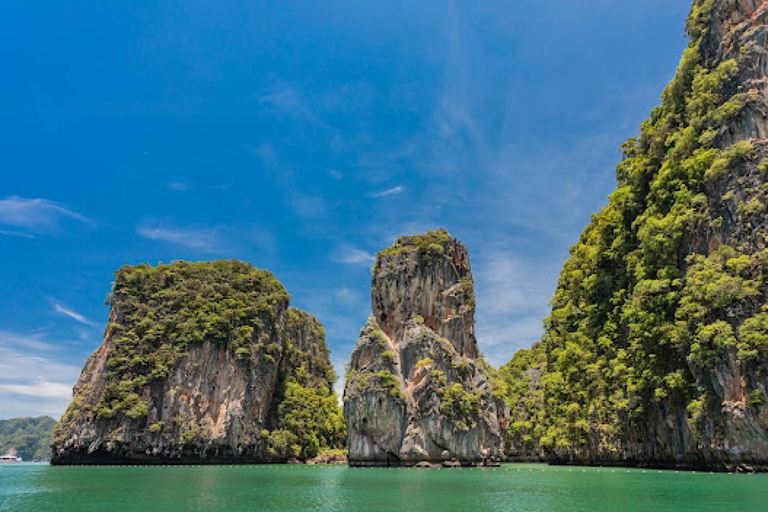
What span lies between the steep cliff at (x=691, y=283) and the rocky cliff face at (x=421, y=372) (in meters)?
9.36

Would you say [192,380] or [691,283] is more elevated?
[691,283]

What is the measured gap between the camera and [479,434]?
53.0 m

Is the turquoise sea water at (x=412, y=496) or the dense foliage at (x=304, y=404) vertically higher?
the dense foliage at (x=304, y=404)

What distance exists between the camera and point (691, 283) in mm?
35594

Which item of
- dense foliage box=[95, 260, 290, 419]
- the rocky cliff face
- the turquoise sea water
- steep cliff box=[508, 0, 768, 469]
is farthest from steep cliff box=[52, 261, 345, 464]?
steep cliff box=[508, 0, 768, 469]

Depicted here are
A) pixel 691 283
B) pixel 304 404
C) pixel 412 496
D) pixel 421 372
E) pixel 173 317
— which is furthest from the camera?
pixel 304 404

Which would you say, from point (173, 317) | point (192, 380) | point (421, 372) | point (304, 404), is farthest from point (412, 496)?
point (304, 404)

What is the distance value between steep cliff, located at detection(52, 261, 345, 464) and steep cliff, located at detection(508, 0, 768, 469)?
40.1 m

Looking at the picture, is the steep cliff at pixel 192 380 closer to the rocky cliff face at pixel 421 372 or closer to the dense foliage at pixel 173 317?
the dense foliage at pixel 173 317

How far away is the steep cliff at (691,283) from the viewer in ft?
107

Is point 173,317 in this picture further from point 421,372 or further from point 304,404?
point 421,372

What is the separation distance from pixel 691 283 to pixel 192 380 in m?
58.1

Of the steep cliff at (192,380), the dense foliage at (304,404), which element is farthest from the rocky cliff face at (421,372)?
the dense foliage at (304,404)

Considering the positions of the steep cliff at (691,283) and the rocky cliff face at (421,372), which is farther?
the rocky cliff face at (421,372)
